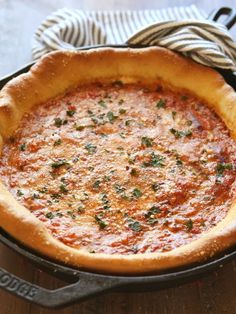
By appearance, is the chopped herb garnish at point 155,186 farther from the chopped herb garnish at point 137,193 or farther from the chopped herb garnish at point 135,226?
the chopped herb garnish at point 135,226

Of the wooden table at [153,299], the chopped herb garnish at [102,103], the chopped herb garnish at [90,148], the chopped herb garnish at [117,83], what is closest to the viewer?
the wooden table at [153,299]

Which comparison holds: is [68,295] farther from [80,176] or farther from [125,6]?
[125,6]

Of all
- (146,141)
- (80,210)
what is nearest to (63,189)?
(80,210)

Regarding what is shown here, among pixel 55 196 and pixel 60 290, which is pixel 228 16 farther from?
pixel 60 290

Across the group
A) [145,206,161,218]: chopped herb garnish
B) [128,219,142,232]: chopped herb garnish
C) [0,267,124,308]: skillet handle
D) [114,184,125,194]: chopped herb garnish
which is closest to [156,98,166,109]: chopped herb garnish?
[114,184,125,194]: chopped herb garnish

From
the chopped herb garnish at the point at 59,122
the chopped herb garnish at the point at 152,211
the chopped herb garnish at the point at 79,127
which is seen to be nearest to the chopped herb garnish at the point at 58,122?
the chopped herb garnish at the point at 59,122

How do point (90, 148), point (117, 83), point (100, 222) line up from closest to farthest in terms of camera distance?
point (100, 222)
point (90, 148)
point (117, 83)

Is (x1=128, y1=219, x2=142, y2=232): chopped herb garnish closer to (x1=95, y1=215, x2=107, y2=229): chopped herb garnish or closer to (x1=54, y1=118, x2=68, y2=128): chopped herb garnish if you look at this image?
(x1=95, y1=215, x2=107, y2=229): chopped herb garnish

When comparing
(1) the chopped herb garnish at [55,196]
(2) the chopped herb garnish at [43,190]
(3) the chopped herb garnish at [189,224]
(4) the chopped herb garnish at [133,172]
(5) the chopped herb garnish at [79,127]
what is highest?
(3) the chopped herb garnish at [189,224]
